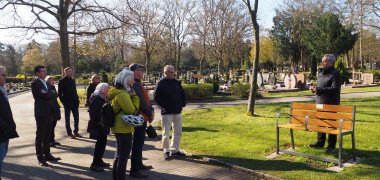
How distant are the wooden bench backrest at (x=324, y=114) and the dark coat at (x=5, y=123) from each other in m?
4.80

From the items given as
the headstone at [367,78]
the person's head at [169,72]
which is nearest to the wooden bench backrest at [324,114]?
the person's head at [169,72]

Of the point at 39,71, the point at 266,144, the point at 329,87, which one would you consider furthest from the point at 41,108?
the point at 329,87

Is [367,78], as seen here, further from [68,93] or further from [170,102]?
[170,102]

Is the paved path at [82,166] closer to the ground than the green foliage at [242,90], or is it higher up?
closer to the ground

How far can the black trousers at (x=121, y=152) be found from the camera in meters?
5.11

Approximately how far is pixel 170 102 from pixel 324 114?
9.16 feet

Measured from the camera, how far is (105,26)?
21094 millimetres

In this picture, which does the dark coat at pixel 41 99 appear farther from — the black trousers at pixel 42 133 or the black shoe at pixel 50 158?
the black shoe at pixel 50 158

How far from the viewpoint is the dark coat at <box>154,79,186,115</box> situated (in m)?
7.09

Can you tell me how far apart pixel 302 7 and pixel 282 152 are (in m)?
50.5

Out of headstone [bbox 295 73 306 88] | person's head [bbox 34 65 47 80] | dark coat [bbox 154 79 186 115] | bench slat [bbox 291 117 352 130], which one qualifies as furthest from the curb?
Answer: headstone [bbox 295 73 306 88]

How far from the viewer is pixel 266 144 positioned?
25.0 feet

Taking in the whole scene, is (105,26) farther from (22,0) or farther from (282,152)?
(282,152)

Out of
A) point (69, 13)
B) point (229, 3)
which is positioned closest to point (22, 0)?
point (69, 13)
